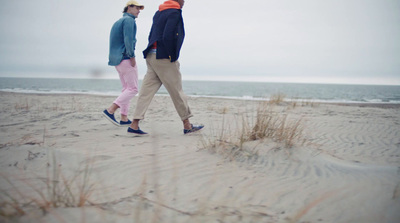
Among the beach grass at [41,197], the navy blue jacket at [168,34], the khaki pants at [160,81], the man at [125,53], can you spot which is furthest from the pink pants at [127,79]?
→ the beach grass at [41,197]

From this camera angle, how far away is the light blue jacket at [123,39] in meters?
3.55

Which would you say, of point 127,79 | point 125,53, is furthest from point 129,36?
point 127,79

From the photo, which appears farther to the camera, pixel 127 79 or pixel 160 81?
pixel 127 79

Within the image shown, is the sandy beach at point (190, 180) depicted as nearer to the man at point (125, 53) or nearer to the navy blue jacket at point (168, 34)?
the man at point (125, 53)

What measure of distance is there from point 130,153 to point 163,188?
2.87 ft

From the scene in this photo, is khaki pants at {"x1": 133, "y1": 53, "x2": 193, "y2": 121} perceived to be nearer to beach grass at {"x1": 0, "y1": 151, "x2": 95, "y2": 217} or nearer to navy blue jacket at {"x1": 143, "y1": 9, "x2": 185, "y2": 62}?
navy blue jacket at {"x1": 143, "y1": 9, "x2": 185, "y2": 62}

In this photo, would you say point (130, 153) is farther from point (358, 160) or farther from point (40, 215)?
point (358, 160)

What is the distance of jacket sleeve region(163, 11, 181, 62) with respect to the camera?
10.2ft

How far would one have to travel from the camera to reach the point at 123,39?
3807 millimetres

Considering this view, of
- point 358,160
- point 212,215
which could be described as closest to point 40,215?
point 212,215

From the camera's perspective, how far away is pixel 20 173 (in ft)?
6.46

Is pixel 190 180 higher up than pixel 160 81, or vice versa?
pixel 160 81

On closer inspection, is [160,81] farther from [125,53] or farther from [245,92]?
[245,92]

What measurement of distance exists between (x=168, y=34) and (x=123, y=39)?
110cm
